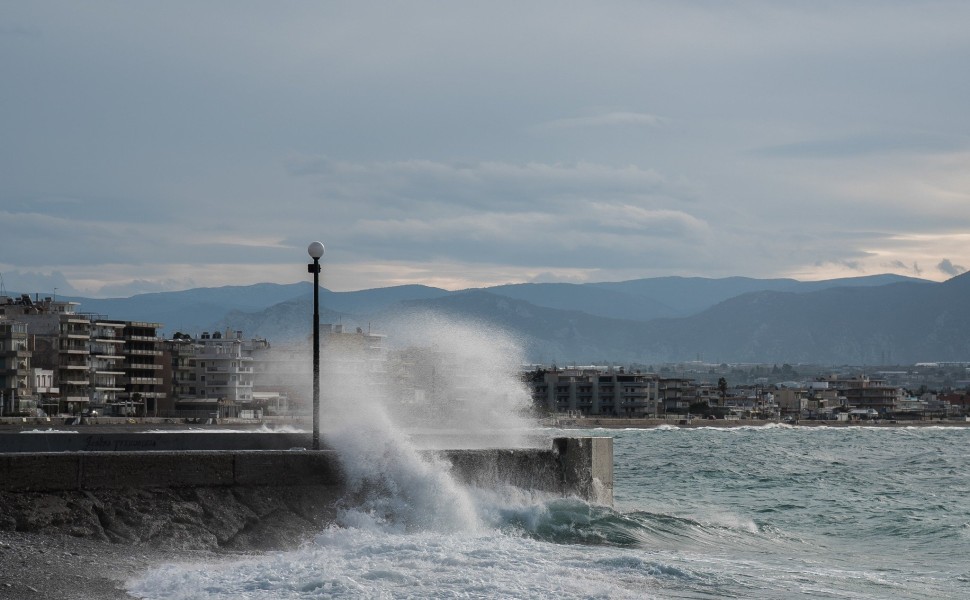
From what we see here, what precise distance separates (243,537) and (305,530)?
0.95 m

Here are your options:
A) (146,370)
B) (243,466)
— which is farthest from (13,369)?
(243,466)

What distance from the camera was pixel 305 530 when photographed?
651 inches

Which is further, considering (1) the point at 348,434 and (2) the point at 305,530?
(1) the point at 348,434

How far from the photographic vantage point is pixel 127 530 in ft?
49.4

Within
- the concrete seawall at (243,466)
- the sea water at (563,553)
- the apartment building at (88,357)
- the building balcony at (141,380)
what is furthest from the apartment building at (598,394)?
the concrete seawall at (243,466)

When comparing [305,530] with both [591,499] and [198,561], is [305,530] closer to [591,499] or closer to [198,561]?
[198,561]

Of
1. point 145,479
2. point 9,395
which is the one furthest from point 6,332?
point 145,479

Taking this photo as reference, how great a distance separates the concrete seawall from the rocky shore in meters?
0.17

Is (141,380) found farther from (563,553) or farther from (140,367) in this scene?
(563,553)

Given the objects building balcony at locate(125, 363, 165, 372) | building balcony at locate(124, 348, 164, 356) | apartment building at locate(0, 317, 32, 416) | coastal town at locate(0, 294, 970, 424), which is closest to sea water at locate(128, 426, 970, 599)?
coastal town at locate(0, 294, 970, 424)

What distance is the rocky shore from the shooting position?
494 inches

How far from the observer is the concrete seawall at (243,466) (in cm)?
1541

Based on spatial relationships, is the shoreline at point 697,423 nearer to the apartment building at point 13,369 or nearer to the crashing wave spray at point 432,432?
the apartment building at point 13,369

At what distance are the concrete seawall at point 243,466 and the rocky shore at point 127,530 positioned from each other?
0.17 metres
